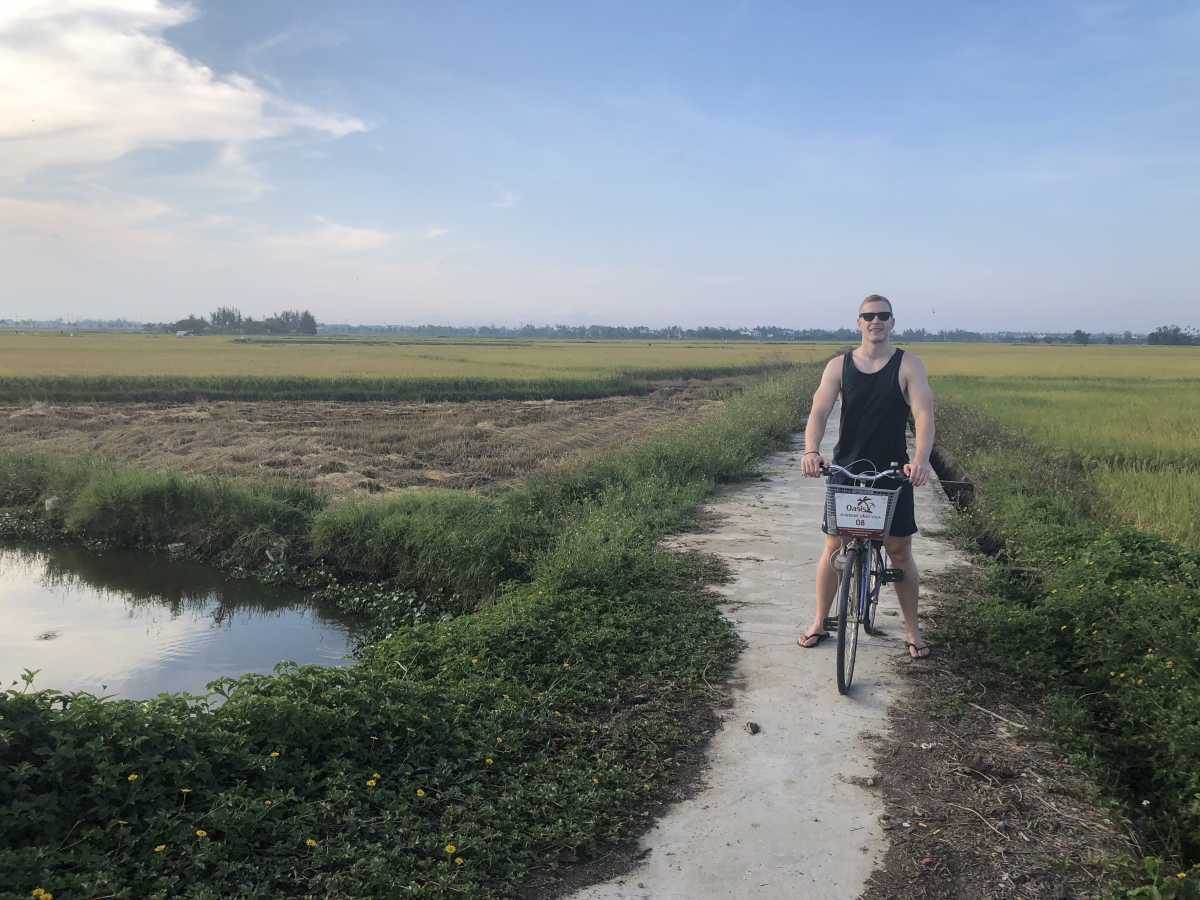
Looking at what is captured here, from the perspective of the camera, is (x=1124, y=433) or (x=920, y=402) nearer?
(x=920, y=402)

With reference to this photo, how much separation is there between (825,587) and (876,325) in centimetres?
136

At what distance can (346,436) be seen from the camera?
1569 cm

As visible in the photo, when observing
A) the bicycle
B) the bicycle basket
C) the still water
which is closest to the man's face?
the bicycle

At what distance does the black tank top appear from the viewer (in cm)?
390

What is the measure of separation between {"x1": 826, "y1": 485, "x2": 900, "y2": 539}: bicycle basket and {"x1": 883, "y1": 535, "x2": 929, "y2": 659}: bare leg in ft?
0.95

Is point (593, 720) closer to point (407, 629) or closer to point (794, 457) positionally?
point (407, 629)

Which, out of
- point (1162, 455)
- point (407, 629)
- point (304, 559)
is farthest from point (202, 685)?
point (1162, 455)

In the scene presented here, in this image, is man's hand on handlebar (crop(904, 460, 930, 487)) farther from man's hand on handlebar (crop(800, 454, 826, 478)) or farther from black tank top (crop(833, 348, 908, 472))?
man's hand on handlebar (crop(800, 454, 826, 478))

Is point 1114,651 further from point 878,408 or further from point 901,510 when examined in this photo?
point 878,408

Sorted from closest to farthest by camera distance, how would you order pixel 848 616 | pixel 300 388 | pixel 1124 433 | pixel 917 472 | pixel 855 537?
pixel 917 472
pixel 855 537
pixel 848 616
pixel 1124 433
pixel 300 388

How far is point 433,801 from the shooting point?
2.81m

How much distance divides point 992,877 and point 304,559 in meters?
7.11

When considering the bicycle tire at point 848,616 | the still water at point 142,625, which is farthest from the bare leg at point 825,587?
the still water at point 142,625

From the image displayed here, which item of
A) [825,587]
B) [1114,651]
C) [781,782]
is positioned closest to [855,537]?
[825,587]
